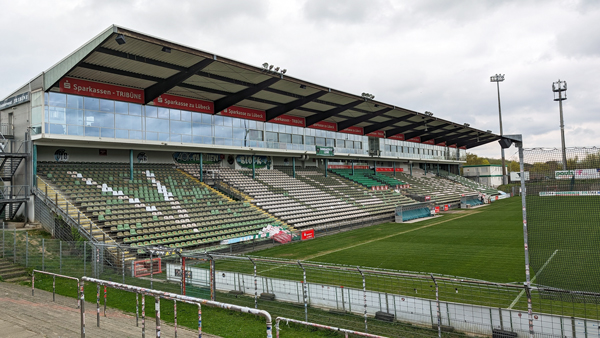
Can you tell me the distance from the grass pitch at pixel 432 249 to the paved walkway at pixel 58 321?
32.2ft

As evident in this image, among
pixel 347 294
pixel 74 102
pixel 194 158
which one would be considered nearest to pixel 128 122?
pixel 74 102

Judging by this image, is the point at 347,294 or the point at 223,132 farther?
the point at 223,132

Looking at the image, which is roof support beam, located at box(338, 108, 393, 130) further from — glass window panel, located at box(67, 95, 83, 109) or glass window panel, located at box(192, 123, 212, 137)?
glass window panel, located at box(67, 95, 83, 109)

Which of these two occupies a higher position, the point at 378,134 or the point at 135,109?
the point at 378,134

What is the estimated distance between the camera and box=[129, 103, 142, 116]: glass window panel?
71.5 ft

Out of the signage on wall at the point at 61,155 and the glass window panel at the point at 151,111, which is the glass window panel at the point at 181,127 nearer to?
the glass window panel at the point at 151,111

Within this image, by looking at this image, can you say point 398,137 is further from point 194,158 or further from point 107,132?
point 107,132

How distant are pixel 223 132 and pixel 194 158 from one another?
326 cm

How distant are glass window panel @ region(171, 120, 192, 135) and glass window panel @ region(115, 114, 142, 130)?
2237 millimetres

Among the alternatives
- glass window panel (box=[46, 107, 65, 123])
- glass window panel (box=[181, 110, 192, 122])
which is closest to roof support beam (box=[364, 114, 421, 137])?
glass window panel (box=[181, 110, 192, 122])

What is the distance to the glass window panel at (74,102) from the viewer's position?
1922 centimetres

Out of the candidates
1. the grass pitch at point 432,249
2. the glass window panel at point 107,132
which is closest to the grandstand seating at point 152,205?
the glass window panel at point 107,132

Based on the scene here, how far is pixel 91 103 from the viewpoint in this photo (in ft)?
65.7

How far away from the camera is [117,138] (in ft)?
68.2
